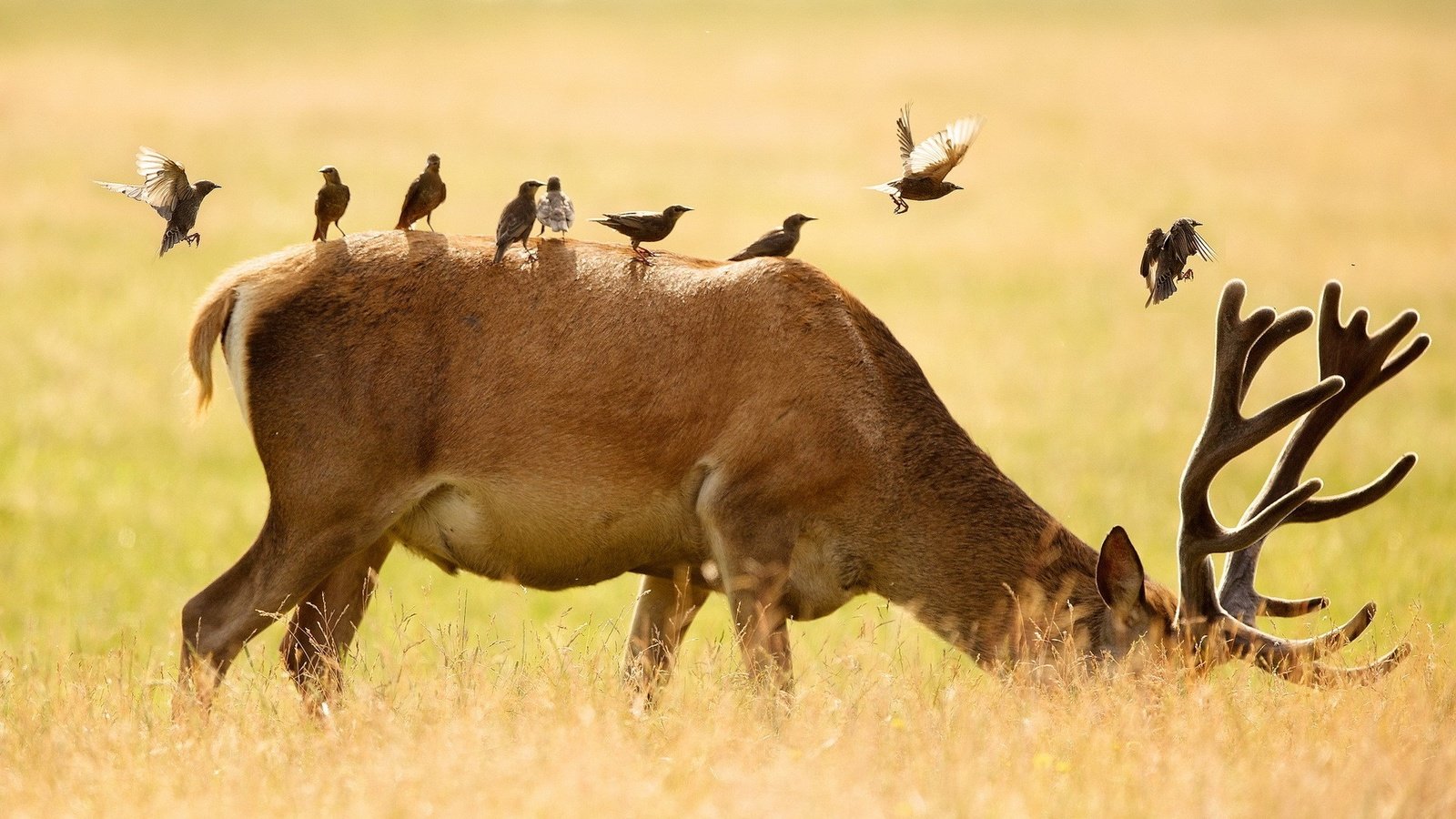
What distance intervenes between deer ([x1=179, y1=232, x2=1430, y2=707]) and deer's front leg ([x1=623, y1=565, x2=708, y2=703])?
0.82 feet

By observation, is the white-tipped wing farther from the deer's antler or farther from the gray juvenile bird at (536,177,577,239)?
the deer's antler

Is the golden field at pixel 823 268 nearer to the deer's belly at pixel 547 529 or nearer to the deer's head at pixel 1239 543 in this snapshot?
the deer's head at pixel 1239 543

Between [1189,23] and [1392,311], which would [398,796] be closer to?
[1392,311]

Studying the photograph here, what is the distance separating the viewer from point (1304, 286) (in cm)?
2242

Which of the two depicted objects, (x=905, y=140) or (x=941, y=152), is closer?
(x=941, y=152)

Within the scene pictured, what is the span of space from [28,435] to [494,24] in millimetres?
36879

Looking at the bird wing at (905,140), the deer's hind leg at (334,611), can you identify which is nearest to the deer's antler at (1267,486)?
the bird wing at (905,140)

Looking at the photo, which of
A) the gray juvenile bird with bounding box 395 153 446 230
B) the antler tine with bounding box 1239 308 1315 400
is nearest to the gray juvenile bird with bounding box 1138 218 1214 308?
the antler tine with bounding box 1239 308 1315 400

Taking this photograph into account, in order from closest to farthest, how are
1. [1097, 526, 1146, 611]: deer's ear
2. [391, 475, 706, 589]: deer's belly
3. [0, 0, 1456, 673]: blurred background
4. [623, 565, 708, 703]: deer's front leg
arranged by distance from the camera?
[1097, 526, 1146, 611]: deer's ear < [391, 475, 706, 589]: deer's belly < [623, 565, 708, 703]: deer's front leg < [0, 0, 1456, 673]: blurred background

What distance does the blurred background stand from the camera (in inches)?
474

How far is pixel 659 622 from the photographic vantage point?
696 cm

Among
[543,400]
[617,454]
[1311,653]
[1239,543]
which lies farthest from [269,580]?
[1311,653]

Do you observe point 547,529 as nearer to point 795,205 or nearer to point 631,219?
point 631,219

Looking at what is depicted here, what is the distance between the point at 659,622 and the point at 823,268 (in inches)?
681
